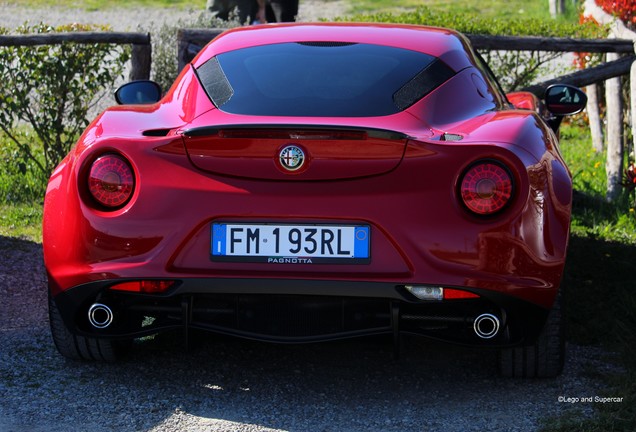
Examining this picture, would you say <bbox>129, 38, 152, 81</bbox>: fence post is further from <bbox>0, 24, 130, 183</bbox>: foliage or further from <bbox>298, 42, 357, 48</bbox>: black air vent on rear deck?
<bbox>298, 42, 357, 48</bbox>: black air vent on rear deck

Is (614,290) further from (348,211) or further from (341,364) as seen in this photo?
(348,211)

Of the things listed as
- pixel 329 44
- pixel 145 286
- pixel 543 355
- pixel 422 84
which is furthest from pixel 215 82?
pixel 543 355

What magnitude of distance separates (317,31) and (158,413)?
196cm

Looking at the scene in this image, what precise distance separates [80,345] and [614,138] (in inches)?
208

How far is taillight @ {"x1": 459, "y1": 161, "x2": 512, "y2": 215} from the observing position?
4.17 metres

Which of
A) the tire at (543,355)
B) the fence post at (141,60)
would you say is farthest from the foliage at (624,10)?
the tire at (543,355)

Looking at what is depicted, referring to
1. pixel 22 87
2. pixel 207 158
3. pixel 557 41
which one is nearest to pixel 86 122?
pixel 22 87

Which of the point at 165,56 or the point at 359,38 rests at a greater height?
the point at 165,56

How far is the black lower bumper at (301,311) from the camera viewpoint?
166 inches

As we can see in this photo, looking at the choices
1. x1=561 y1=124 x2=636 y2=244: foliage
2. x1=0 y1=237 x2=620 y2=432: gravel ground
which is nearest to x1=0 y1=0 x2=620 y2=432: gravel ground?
x1=0 y1=237 x2=620 y2=432: gravel ground

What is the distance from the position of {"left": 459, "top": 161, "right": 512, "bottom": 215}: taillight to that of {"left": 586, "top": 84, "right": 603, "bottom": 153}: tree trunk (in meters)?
6.32

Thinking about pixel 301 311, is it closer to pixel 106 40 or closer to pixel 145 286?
pixel 145 286

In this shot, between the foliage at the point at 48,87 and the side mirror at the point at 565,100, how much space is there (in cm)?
385

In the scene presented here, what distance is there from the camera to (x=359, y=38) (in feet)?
17.4
